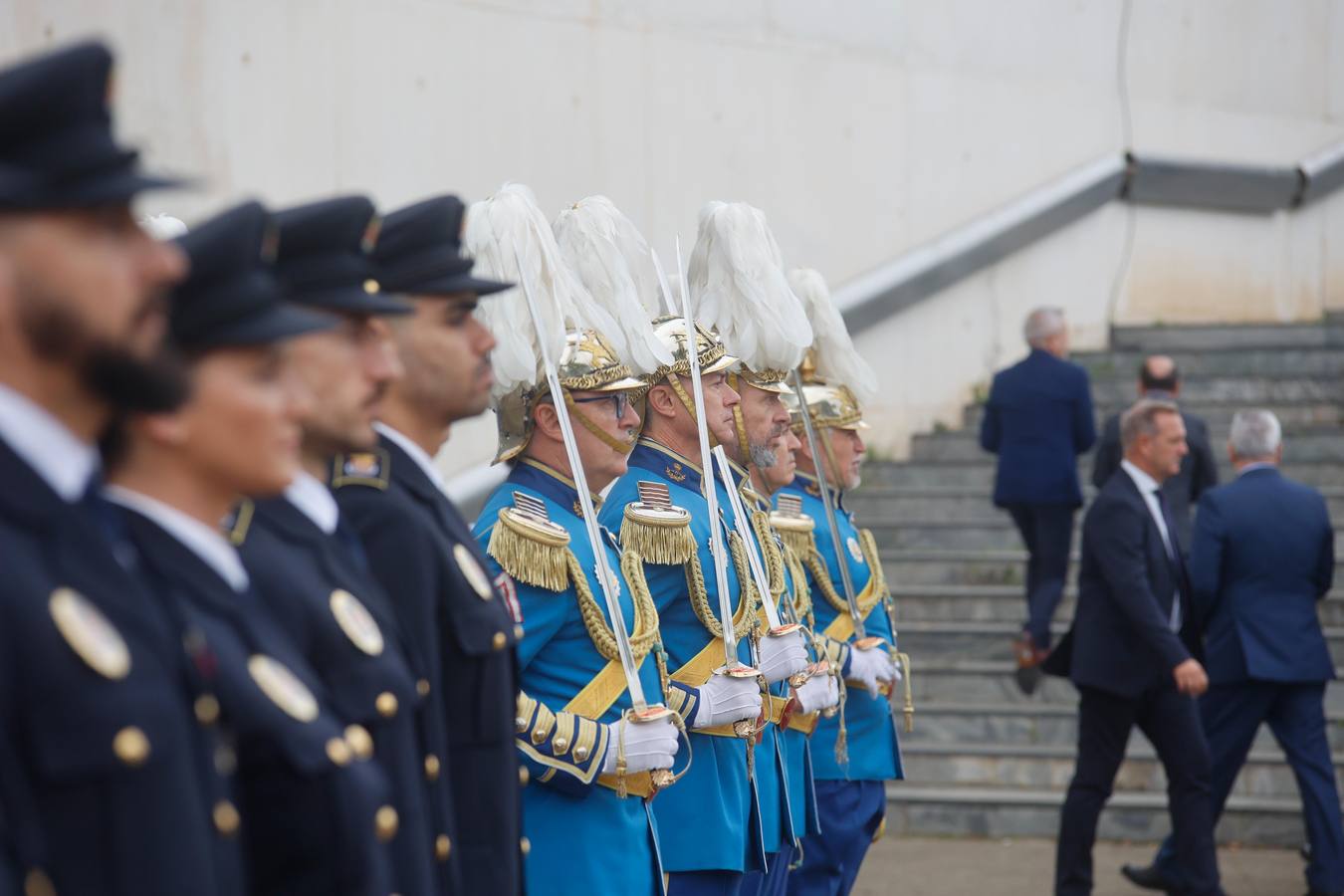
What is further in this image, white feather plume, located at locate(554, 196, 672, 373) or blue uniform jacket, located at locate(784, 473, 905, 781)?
blue uniform jacket, located at locate(784, 473, 905, 781)

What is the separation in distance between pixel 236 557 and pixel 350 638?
10.0 inches

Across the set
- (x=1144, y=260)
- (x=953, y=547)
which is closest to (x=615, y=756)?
(x=953, y=547)

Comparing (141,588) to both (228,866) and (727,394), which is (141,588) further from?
(727,394)

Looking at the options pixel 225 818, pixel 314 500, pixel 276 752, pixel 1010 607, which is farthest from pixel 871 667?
pixel 225 818

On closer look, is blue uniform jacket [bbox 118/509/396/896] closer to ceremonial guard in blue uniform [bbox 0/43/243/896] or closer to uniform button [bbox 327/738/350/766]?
uniform button [bbox 327/738/350/766]

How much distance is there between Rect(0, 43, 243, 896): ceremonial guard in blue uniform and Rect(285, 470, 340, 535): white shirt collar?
682 millimetres

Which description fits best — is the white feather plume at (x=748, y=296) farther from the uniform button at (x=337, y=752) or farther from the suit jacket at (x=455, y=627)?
the uniform button at (x=337, y=752)

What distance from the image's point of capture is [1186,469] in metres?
9.33

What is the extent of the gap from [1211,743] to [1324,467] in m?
4.09

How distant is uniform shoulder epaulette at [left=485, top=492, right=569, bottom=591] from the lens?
4.27m

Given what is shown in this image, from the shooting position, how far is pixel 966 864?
8.12 meters

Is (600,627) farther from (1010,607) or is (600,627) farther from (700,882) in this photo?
(1010,607)

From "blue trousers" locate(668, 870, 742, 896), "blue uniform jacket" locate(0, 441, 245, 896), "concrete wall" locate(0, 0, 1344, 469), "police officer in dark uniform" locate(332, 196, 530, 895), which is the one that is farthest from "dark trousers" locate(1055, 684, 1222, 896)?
"blue uniform jacket" locate(0, 441, 245, 896)

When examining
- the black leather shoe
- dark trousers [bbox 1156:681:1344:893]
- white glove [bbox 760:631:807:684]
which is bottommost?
the black leather shoe
